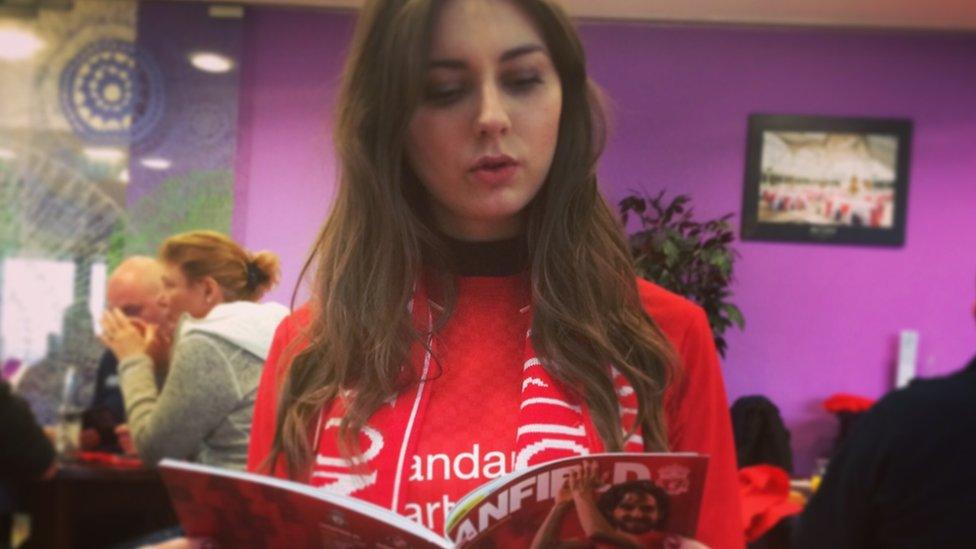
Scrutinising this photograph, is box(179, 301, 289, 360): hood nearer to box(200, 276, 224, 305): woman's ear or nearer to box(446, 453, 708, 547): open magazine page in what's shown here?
box(200, 276, 224, 305): woman's ear

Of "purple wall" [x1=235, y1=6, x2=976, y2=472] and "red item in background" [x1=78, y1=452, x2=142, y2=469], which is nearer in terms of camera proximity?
"purple wall" [x1=235, y1=6, x2=976, y2=472]

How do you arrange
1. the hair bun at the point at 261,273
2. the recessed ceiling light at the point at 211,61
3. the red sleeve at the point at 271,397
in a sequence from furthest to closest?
the recessed ceiling light at the point at 211,61 → the hair bun at the point at 261,273 → the red sleeve at the point at 271,397

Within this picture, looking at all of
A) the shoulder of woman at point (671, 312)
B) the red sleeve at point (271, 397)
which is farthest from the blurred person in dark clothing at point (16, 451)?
the shoulder of woman at point (671, 312)

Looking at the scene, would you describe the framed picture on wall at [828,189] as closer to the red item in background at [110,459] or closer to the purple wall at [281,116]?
the purple wall at [281,116]

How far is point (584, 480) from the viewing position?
0.69 meters

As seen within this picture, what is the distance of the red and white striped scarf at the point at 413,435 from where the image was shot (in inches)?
34.6

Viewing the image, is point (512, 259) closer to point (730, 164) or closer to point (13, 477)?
point (730, 164)

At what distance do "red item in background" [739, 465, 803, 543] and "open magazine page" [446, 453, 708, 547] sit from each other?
68.7 inches

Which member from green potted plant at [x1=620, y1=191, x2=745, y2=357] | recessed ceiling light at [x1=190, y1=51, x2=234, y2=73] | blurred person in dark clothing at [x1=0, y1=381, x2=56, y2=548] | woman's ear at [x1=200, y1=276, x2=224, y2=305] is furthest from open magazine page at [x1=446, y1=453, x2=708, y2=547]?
recessed ceiling light at [x1=190, y1=51, x2=234, y2=73]

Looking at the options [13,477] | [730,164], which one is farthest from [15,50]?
[730,164]

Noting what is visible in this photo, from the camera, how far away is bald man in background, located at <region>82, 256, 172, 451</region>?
2.62 metres

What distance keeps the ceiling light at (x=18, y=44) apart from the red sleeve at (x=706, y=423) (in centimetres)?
391

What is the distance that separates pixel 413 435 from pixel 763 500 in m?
1.98

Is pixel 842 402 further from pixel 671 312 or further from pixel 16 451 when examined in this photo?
pixel 16 451
